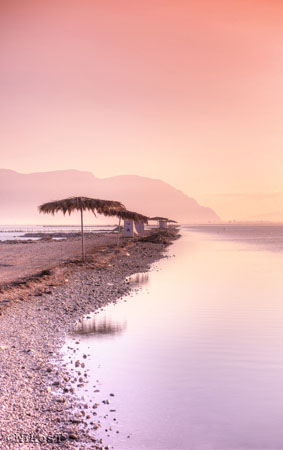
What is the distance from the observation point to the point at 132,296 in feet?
40.3

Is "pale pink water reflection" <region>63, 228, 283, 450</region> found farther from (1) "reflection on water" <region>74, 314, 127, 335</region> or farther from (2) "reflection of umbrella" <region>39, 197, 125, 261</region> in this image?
(2) "reflection of umbrella" <region>39, 197, 125, 261</region>

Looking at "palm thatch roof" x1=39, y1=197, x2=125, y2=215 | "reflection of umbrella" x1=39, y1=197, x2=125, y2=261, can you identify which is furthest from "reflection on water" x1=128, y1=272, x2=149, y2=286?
"palm thatch roof" x1=39, y1=197, x2=125, y2=215

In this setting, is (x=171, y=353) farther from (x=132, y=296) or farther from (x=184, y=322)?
(x=132, y=296)

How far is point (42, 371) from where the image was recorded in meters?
5.72

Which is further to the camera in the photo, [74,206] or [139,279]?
[74,206]

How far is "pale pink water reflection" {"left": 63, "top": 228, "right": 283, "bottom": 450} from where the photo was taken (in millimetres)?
4266

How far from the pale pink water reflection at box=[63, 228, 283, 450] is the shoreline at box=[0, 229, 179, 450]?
0.33 m

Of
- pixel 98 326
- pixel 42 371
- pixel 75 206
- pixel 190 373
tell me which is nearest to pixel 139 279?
pixel 75 206

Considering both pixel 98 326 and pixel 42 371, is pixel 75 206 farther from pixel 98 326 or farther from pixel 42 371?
pixel 42 371

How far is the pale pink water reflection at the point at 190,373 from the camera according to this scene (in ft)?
14.0

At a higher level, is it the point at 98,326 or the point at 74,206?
the point at 74,206

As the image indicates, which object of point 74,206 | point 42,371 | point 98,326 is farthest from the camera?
point 74,206

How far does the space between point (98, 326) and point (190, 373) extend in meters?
3.00

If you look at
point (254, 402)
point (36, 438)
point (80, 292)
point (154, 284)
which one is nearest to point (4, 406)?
point (36, 438)
